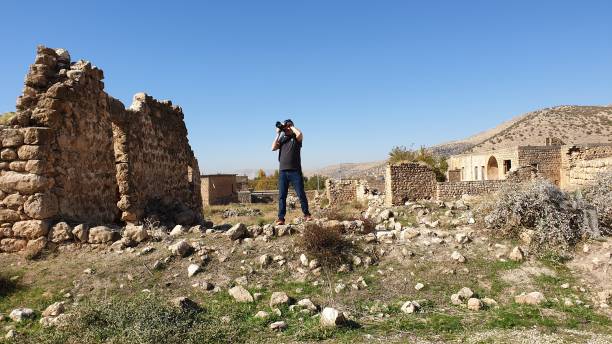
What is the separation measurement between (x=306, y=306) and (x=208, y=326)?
1.11m

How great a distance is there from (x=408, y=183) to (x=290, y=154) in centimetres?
1497

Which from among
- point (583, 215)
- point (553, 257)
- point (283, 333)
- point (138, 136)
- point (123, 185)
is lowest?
point (283, 333)

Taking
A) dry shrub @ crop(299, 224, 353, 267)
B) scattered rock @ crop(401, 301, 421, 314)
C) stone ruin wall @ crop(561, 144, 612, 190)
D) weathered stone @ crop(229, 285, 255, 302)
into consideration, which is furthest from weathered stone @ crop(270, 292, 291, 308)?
stone ruin wall @ crop(561, 144, 612, 190)

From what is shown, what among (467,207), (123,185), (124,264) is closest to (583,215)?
(467,207)

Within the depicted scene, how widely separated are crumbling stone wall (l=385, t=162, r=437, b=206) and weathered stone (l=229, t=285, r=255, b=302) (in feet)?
56.0

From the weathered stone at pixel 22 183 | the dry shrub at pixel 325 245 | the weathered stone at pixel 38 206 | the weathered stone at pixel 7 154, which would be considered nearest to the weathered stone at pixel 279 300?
the dry shrub at pixel 325 245

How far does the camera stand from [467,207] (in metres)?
A: 10.2

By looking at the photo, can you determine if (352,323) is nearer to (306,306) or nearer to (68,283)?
(306,306)

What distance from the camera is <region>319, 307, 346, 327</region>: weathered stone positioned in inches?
177

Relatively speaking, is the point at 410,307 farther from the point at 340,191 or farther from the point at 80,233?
the point at 340,191

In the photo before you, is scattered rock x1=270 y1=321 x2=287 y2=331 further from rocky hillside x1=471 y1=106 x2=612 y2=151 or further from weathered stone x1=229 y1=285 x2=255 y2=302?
rocky hillside x1=471 y1=106 x2=612 y2=151

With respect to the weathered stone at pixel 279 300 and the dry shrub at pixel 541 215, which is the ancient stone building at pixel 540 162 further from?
the weathered stone at pixel 279 300

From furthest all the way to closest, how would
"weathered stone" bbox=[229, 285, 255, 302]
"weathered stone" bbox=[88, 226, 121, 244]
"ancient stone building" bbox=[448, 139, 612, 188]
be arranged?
"ancient stone building" bbox=[448, 139, 612, 188]
"weathered stone" bbox=[88, 226, 121, 244]
"weathered stone" bbox=[229, 285, 255, 302]

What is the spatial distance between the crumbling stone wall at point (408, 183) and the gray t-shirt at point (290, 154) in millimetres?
14381
